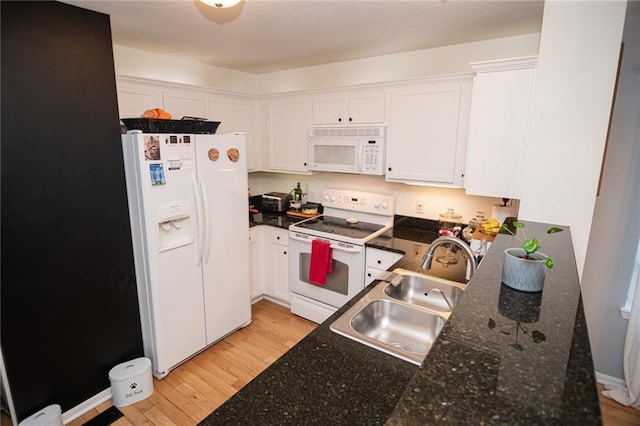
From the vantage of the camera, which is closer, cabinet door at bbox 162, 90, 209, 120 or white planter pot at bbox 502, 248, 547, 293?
white planter pot at bbox 502, 248, 547, 293

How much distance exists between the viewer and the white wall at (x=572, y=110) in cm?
162

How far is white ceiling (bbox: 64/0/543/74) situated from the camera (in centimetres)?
190

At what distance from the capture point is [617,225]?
7.32ft

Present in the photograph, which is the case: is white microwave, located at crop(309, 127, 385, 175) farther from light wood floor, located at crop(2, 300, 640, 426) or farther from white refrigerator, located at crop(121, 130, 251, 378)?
light wood floor, located at crop(2, 300, 640, 426)

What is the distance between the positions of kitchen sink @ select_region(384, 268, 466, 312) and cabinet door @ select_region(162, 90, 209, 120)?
221 centimetres

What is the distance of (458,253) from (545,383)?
1811 mm

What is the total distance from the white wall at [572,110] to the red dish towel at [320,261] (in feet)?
4.92

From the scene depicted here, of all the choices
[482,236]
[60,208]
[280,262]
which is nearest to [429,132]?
[482,236]

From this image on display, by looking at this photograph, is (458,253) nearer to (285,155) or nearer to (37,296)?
(285,155)

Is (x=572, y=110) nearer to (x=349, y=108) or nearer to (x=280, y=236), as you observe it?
(x=349, y=108)

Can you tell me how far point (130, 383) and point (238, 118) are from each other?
2.41 meters

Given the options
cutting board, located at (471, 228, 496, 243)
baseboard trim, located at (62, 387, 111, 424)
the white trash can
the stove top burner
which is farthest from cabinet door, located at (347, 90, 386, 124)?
the white trash can

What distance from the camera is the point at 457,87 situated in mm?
2410

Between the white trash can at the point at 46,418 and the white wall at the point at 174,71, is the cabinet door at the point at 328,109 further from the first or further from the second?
the white trash can at the point at 46,418
